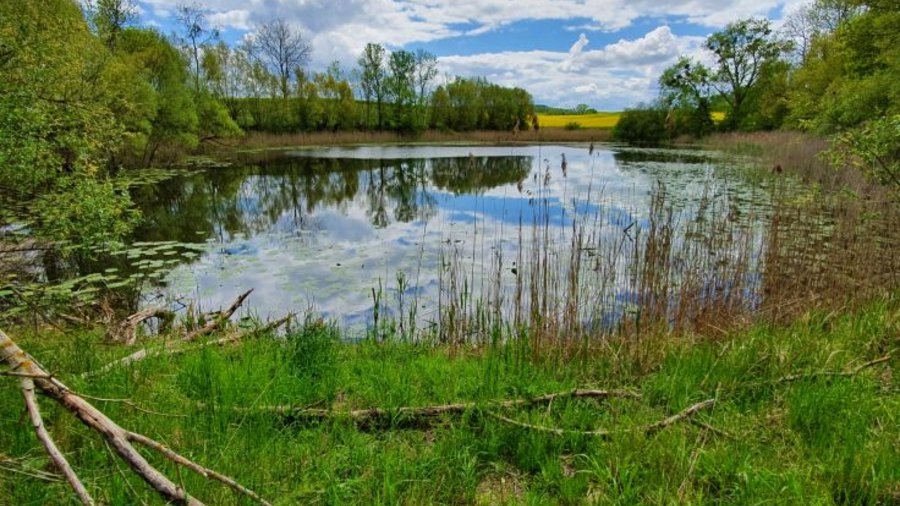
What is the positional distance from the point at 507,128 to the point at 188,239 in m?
44.1

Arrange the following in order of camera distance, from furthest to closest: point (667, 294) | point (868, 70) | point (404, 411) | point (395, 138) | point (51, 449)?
1. point (395, 138)
2. point (868, 70)
3. point (667, 294)
4. point (404, 411)
5. point (51, 449)

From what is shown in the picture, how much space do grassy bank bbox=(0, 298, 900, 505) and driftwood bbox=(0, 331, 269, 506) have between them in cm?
19

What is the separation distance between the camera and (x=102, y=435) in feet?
4.97

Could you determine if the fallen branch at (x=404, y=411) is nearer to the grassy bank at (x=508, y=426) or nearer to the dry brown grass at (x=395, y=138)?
the grassy bank at (x=508, y=426)

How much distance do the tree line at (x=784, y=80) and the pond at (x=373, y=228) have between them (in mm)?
3747

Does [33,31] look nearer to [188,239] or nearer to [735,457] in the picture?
[188,239]

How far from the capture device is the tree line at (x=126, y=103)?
20.4 ft

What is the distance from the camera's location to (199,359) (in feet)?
10.8

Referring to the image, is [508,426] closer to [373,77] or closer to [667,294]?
[667,294]

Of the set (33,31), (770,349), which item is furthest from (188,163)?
(770,349)

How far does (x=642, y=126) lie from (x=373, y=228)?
38630 mm

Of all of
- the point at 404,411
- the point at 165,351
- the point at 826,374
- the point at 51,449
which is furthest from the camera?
the point at 165,351

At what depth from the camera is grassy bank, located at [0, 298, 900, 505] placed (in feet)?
6.85

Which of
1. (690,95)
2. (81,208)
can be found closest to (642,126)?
(690,95)
